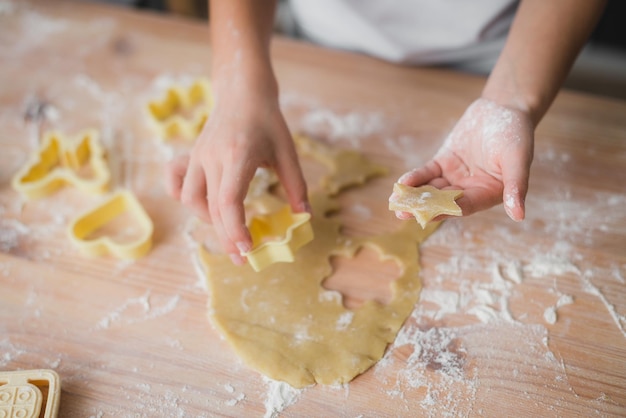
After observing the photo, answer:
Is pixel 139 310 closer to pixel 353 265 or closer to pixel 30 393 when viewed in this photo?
pixel 30 393

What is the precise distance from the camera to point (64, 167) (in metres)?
1.21

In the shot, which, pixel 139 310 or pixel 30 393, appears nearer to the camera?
pixel 30 393

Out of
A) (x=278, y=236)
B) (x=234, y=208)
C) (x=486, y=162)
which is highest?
(x=486, y=162)

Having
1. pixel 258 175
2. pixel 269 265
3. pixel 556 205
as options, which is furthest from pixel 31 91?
pixel 556 205

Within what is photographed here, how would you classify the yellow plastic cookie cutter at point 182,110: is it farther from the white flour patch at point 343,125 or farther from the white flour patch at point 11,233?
the white flour patch at point 11,233

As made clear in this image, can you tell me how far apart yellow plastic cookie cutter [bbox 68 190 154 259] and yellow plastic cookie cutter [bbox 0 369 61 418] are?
0.25 meters

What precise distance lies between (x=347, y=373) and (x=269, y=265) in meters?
0.24

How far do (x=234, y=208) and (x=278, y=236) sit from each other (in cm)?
17

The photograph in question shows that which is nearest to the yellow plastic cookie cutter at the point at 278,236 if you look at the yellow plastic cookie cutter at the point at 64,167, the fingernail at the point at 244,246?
the fingernail at the point at 244,246

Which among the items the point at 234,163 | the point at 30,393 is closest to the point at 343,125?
the point at 234,163

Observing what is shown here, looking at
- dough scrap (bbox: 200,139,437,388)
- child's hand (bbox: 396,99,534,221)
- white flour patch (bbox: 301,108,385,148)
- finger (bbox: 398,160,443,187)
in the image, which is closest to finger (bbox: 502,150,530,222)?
child's hand (bbox: 396,99,534,221)

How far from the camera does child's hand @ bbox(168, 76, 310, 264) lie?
88 cm

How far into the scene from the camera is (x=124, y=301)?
948 mm

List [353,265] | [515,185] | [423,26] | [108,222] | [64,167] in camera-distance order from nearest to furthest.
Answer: [515,185] → [353,265] → [108,222] → [64,167] → [423,26]
